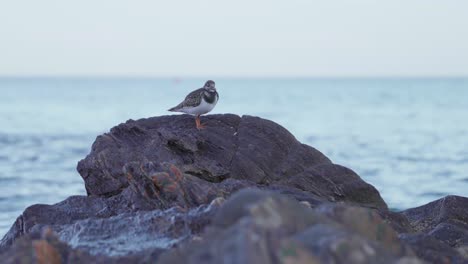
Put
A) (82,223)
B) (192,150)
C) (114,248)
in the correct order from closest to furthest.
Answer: (114,248)
(82,223)
(192,150)

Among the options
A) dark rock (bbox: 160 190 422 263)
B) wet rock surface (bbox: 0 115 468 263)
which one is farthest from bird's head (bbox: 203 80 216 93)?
dark rock (bbox: 160 190 422 263)

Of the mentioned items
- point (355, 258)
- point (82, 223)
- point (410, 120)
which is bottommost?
point (410, 120)

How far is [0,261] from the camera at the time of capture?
6.10 metres

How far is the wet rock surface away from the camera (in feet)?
17.0

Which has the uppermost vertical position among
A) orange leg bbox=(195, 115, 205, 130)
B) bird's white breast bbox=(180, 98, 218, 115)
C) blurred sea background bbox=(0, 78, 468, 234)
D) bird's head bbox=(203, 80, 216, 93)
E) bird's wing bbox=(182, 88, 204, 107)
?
bird's head bbox=(203, 80, 216, 93)

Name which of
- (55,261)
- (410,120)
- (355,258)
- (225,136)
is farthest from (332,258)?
(410,120)

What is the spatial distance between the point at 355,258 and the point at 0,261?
2785 mm

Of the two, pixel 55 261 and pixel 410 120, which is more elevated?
pixel 55 261

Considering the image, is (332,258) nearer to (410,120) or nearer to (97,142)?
(97,142)

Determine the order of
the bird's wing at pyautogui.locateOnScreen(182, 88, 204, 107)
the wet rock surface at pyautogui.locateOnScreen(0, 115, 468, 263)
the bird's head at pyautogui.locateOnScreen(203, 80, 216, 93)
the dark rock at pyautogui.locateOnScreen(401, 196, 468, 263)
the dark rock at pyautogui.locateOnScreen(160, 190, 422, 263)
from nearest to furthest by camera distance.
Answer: the dark rock at pyautogui.locateOnScreen(160, 190, 422, 263)
the wet rock surface at pyautogui.locateOnScreen(0, 115, 468, 263)
the dark rock at pyautogui.locateOnScreen(401, 196, 468, 263)
the bird's wing at pyautogui.locateOnScreen(182, 88, 204, 107)
the bird's head at pyautogui.locateOnScreen(203, 80, 216, 93)

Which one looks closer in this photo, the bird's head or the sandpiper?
the sandpiper

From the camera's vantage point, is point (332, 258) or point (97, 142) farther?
point (97, 142)

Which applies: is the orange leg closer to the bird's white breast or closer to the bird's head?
the bird's white breast

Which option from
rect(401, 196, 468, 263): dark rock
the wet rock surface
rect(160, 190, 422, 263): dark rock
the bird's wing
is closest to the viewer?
rect(160, 190, 422, 263): dark rock
